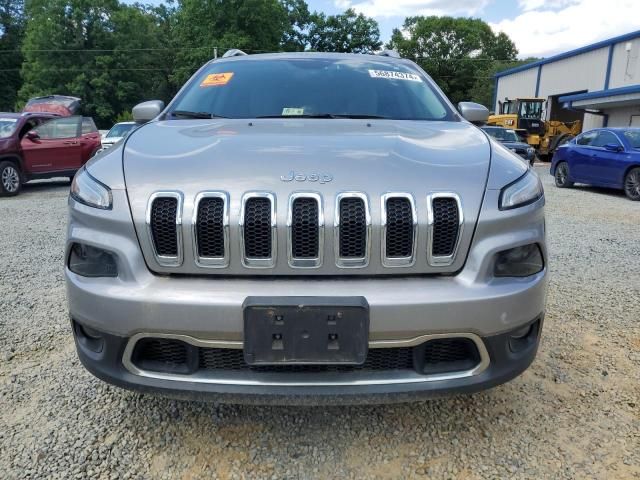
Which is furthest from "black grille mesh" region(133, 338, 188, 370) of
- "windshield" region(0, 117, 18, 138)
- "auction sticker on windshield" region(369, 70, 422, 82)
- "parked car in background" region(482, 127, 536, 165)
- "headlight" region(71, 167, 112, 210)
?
"parked car in background" region(482, 127, 536, 165)

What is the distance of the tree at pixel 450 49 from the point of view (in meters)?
62.8

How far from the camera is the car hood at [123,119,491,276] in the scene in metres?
1.75

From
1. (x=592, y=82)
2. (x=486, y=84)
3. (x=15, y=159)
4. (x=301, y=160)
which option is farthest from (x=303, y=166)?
(x=486, y=84)

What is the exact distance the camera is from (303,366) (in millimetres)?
1773

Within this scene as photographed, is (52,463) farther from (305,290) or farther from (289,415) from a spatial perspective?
(305,290)

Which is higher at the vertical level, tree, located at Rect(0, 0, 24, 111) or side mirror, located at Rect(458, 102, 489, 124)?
tree, located at Rect(0, 0, 24, 111)

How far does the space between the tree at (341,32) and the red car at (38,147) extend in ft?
160

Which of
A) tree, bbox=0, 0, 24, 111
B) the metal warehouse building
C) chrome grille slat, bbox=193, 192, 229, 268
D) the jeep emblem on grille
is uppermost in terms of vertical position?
tree, bbox=0, 0, 24, 111

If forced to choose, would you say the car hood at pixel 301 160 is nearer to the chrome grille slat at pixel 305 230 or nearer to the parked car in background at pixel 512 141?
the chrome grille slat at pixel 305 230

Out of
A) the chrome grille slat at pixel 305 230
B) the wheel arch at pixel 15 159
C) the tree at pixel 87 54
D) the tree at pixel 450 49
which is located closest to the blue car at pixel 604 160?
the chrome grille slat at pixel 305 230

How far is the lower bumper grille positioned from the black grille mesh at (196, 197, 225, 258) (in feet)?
1.11

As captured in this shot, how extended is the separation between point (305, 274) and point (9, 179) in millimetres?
10178

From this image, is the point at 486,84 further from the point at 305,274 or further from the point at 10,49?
the point at 305,274

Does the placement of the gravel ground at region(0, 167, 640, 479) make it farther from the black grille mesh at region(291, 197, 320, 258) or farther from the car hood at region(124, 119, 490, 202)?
the car hood at region(124, 119, 490, 202)
